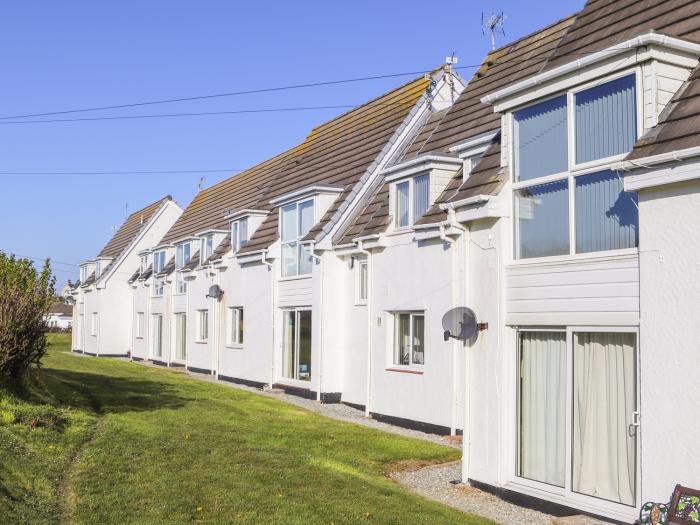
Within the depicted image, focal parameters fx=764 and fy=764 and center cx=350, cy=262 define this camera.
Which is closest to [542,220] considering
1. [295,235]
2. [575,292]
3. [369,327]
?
[575,292]

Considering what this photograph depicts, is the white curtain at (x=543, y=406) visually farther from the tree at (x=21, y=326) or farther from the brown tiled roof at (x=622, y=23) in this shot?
the tree at (x=21, y=326)

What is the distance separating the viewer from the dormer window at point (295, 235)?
929 inches

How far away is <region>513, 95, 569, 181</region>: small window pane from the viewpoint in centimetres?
1059

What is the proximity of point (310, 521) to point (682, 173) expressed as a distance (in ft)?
19.3

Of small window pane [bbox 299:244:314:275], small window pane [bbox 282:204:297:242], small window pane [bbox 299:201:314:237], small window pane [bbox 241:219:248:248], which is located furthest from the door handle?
small window pane [bbox 241:219:248:248]

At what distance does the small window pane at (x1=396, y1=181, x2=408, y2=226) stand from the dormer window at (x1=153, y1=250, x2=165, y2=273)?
2277 cm

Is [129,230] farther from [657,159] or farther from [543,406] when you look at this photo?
[657,159]

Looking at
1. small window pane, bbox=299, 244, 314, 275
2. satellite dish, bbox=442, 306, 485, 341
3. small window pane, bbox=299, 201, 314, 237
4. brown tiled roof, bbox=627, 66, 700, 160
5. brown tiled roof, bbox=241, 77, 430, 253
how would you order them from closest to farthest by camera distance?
1. brown tiled roof, bbox=627, 66, 700, 160
2. satellite dish, bbox=442, 306, 485, 341
3. brown tiled roof, bbox=241, 77, 430, 253
4. small window pane, bbox=299, 244, 314, 275
5. small window pane, bbox=299, 201, 314, 237

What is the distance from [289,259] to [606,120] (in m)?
15.8

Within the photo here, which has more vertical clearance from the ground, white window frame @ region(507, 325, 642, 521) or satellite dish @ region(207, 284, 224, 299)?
satellite dish @ region(207, 284, 224, 299)

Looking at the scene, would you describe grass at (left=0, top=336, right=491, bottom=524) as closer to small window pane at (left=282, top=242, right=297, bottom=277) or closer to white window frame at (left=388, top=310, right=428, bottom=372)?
white window frame at (left=388, top=310, right=428, bottom=372)

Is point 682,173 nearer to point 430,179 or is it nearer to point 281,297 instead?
point 430,179

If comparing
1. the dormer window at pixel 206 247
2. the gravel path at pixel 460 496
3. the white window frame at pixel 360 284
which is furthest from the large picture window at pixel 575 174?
the dormer window at pixel 206 247

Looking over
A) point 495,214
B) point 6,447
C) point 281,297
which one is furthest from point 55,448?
point 281,297
